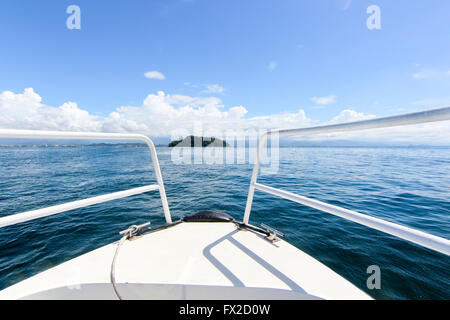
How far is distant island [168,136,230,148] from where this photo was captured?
211 feet

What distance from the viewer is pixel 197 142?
247 ft

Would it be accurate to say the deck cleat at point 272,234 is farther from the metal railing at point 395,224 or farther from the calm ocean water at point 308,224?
the calm ocean water at point 308,224

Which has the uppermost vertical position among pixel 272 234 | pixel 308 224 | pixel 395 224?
pixel 395 224

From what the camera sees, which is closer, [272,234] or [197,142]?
[272,234]

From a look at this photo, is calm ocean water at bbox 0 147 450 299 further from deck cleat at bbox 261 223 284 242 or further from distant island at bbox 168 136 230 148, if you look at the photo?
distant island at bbox 168 136 230 148

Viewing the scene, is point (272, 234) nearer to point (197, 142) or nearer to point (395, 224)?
point (395, 224)

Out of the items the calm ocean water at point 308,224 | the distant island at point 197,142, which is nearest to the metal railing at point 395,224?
the calm ocean water at point 308,224

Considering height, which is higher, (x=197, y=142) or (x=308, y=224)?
(x=197, y=142)

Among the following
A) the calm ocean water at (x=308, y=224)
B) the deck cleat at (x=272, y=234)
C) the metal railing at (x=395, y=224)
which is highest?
the metal railing at (x=395, y=224)

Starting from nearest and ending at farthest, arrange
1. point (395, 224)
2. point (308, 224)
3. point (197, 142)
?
point (395, 224) < point (308, 224) < point (197, 142)

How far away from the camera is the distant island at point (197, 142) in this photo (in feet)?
211

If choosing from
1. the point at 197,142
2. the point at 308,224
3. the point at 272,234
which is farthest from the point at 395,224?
the point at 197,142

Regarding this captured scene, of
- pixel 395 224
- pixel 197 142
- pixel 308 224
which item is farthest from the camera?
pixel 197 142
